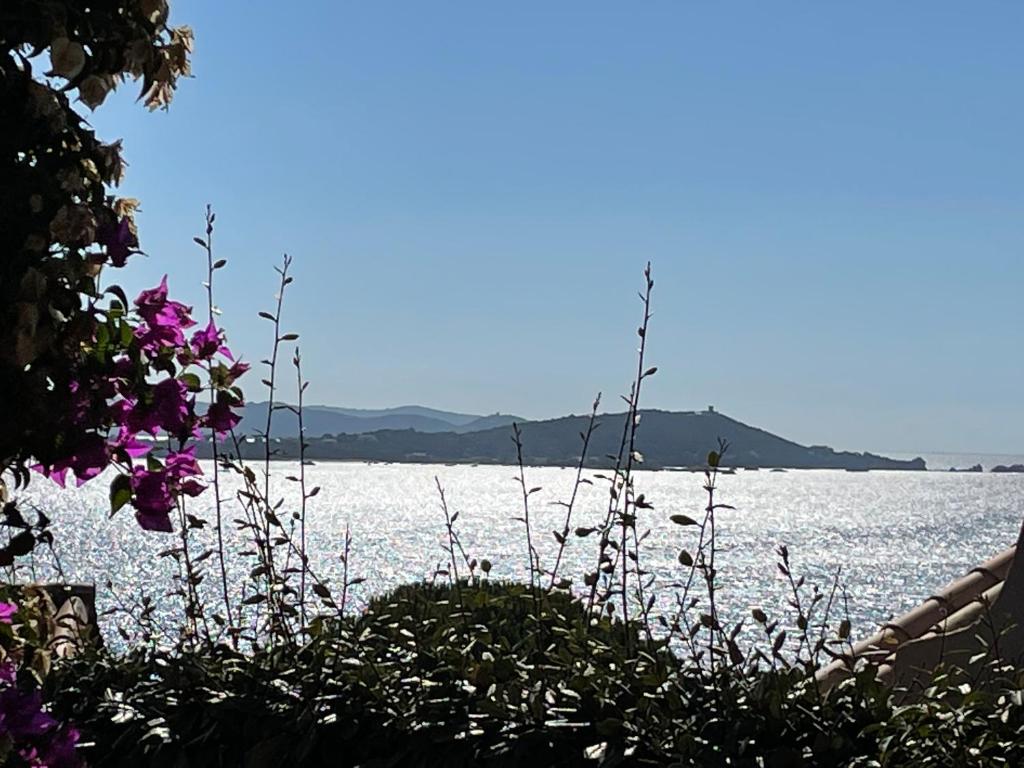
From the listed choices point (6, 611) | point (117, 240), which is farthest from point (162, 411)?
point (6, 611)

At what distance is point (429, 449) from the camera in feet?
231

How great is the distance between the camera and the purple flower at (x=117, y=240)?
6.80ft

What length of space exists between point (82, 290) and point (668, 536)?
184 feet

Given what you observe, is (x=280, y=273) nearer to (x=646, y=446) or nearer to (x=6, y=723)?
(x=6, y=723)

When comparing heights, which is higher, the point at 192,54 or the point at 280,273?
the point at 192,54

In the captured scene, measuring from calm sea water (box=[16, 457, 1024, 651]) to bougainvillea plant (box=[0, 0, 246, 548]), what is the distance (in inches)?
566

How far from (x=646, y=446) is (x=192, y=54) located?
126 ft

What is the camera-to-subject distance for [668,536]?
57000mm

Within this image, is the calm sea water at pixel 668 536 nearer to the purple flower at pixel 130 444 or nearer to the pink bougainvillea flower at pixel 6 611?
the pink bougainvillea flower at pixel 6 611

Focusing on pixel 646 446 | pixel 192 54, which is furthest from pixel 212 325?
pixel 646 446

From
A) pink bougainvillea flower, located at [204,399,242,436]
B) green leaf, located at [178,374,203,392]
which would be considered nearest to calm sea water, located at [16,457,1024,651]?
pink bougainvillea flower, located at [204,399,242,436]

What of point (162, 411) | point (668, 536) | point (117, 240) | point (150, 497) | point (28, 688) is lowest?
point (668, 536)

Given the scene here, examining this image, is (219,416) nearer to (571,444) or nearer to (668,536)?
(571,444)

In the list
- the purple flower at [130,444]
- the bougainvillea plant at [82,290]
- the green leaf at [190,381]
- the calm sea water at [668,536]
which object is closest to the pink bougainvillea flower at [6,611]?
the bougainvillea plant at [82,290]
